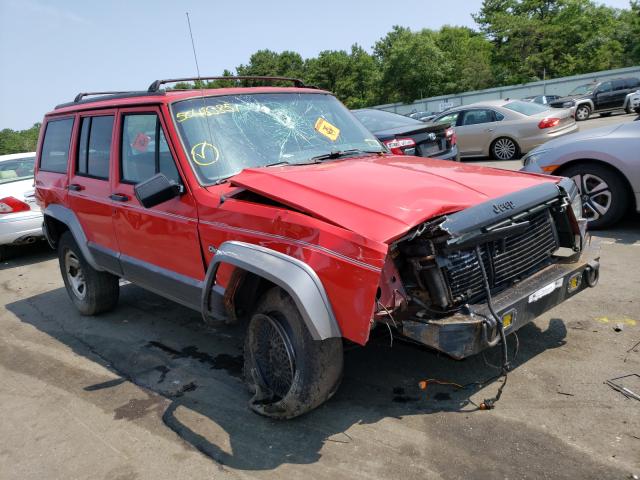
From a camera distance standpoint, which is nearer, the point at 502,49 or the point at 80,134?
the point at 80,134

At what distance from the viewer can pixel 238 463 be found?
295cm

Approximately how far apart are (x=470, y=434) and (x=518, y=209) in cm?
128

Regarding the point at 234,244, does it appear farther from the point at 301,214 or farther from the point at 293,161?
the point at 293,161

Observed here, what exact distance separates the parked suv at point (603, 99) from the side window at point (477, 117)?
39.7 ft

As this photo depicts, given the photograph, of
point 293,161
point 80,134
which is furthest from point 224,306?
point 80,134

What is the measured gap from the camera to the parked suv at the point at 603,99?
2341 cm

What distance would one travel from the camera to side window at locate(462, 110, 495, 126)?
13.1 meters

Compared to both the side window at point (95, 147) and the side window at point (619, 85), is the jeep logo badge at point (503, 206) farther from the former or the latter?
the side window at point (619, 85)

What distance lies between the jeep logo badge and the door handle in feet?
9.27

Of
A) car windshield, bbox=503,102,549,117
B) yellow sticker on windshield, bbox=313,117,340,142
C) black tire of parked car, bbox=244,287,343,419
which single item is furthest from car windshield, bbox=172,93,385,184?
car windshield, bbox=503,102,549,117

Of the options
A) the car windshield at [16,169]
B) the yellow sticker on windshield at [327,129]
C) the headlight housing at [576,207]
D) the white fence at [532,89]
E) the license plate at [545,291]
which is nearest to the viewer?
the license plate at [545,291]

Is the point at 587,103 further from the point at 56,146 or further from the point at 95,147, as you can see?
the point at 95,147

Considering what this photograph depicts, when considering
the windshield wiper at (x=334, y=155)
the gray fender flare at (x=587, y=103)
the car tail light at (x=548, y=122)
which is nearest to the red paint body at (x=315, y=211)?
the windshield wiper at (x=334, y=155)

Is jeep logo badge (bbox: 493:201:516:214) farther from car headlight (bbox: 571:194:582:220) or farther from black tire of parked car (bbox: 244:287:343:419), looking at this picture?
black tire of parked car (bbox: 244:287:343:419)
